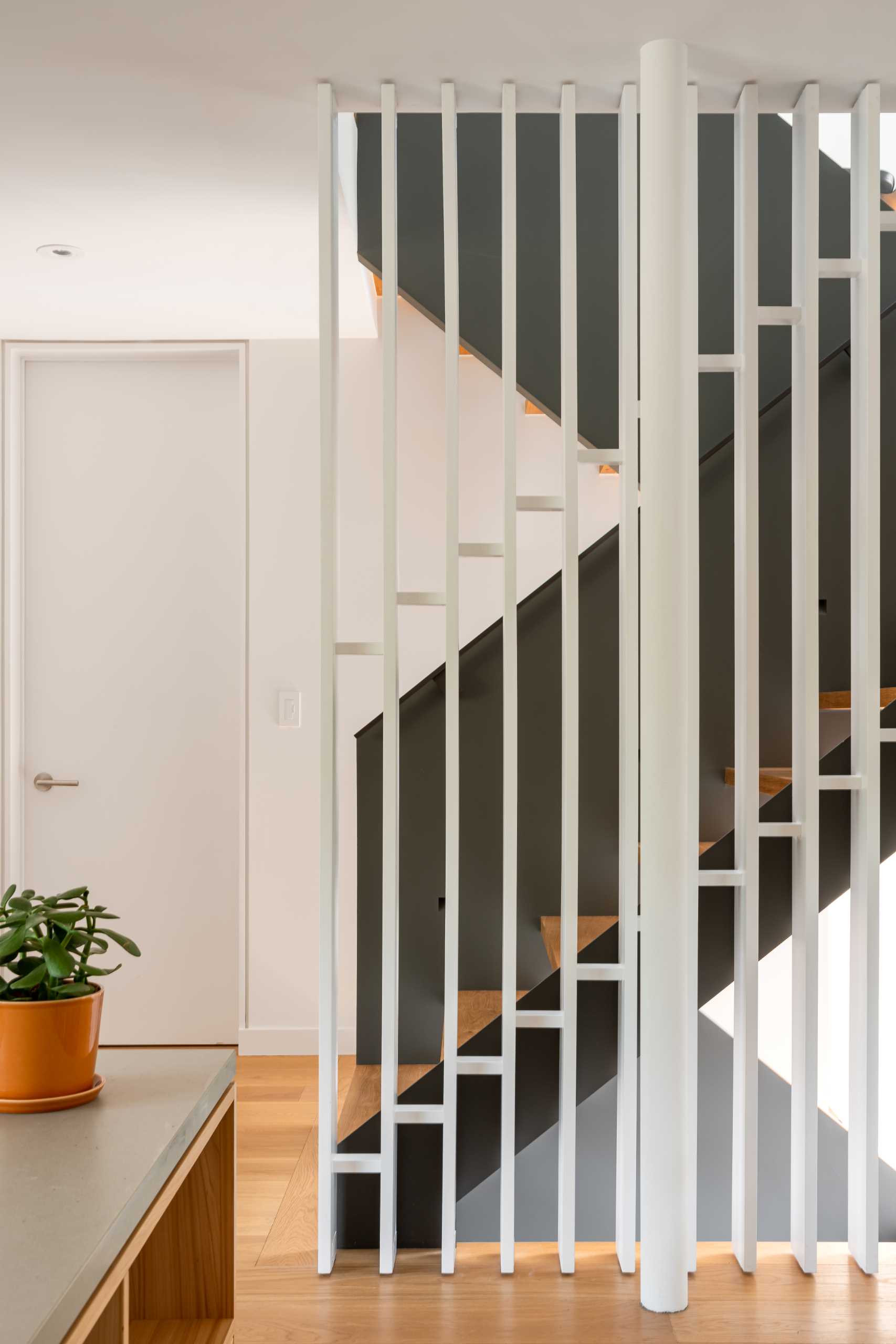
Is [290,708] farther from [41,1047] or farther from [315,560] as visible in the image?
[41,1047]

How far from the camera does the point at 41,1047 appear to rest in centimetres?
118

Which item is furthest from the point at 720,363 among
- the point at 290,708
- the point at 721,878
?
the point at 290,708

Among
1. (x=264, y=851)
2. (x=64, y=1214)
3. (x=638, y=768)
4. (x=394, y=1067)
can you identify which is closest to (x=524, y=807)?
(x=638, y=768)

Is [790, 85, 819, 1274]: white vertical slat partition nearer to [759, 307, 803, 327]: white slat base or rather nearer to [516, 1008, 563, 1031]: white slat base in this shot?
[759, 307, 803, 327]: white slat base

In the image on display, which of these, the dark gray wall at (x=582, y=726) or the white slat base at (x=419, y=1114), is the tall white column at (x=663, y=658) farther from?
the dark gray wall at (x=582, y=726)

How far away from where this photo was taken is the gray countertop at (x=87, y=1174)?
0.82m

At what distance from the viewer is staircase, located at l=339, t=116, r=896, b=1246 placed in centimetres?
269

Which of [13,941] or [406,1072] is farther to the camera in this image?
[406,1072]

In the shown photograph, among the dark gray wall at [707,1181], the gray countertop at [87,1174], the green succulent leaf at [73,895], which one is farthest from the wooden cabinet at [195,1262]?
the dark gray wall at [707,1181]

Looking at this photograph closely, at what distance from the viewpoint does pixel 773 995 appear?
12.4 feet

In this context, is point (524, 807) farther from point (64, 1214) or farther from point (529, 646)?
point (64, 1214)

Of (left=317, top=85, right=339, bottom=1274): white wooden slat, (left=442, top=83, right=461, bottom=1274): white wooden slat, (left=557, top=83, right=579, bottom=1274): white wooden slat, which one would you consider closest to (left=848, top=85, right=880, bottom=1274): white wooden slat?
(left=557, top=83, right=579, bottom=1274): white wooden slat

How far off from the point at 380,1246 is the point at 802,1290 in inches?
33.4

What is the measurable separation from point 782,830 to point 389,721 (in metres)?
0.85
